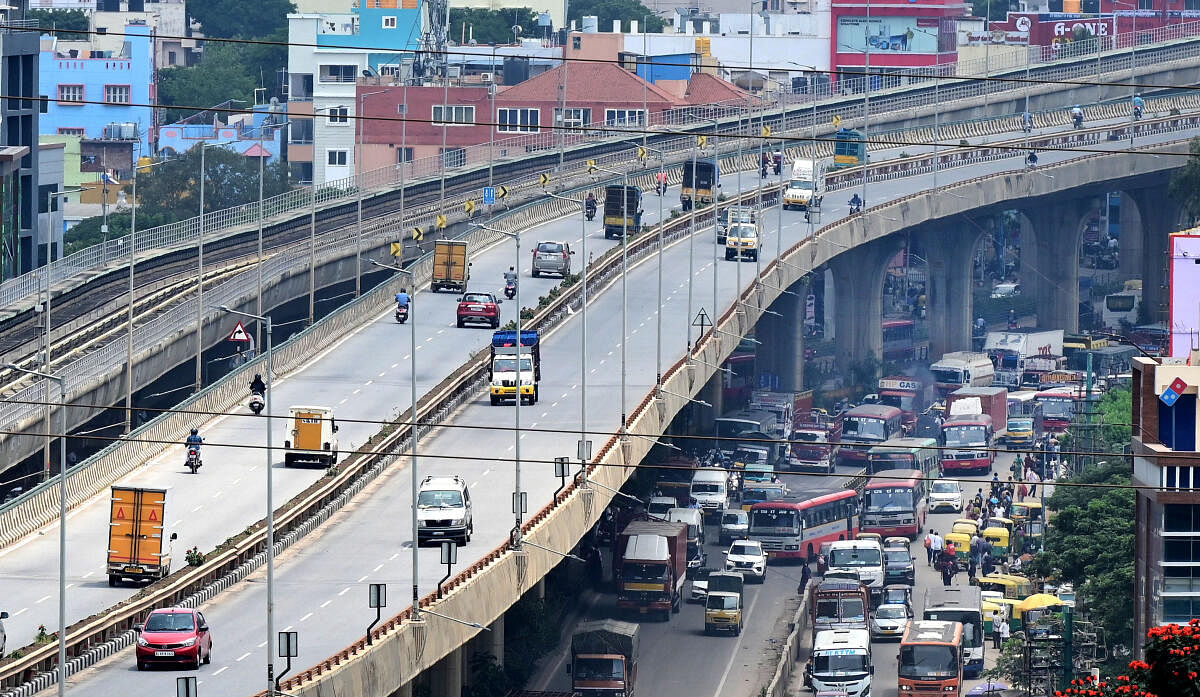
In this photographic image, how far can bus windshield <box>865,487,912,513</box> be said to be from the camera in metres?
108

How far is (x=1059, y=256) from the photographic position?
603 feet

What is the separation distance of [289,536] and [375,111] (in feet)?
382

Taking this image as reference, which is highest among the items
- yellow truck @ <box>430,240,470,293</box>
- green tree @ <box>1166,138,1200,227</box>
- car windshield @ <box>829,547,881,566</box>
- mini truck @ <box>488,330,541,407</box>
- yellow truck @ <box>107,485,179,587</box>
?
green tree @ <box>1166,138,1200,227</box>

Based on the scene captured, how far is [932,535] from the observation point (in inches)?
4190

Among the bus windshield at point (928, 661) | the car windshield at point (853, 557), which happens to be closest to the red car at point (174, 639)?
the bus windshield at point (928, 661)

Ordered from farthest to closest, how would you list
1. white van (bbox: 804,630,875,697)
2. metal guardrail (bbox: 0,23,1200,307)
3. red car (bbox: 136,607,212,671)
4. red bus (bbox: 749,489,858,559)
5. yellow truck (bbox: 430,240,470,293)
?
metal guardrail (bbox: 0,23,1200,307) < yellow truck (bbox: 430,240,470,293) < red bus (bbox: 749,489,858,559) < white van (bbox: 804,630,875,697) < red car (bbox: 136,607,212,671)

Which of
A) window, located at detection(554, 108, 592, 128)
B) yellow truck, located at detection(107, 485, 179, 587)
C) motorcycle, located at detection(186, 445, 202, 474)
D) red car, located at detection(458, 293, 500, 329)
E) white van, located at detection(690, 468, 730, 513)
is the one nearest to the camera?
yellow truck, located at detection(107, 485, 179, 587)

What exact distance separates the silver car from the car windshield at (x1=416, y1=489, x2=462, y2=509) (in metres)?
51.2

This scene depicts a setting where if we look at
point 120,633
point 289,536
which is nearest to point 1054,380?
point 289,536

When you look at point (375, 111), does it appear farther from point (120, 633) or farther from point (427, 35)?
point (120, 633)

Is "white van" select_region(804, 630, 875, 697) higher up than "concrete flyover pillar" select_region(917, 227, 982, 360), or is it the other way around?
"concrete flyover pillar" select_region(917, 227, 982, 360)

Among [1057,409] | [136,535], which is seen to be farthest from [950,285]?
[136,535]

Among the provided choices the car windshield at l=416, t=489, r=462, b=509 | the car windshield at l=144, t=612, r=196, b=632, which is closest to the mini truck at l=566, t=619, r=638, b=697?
A: the car windshield at l=416, t=489, r=462, b=509

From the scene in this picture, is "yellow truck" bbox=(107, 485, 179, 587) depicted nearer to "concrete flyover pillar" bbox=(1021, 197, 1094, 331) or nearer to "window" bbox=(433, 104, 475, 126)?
"concrete flyover pillar" bbox=(1021, 197, 1094, 331)
